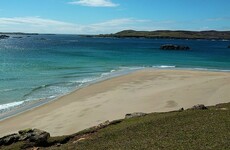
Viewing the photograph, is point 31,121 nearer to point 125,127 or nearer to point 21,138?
point 21,138

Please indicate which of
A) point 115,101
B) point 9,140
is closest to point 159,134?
point 9,140

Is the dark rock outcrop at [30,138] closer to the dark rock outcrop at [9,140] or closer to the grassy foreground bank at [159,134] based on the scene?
the dark rock outcrop at [9,140]

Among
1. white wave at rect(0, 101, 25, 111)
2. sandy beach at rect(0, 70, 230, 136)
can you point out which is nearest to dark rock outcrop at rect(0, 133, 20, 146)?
sandy beach at rect(0, 70, 230, 136)

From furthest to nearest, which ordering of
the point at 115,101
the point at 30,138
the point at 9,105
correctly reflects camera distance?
the point at 115,101
the point at 9,105
the point at 30,138

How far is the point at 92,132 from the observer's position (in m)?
19.5

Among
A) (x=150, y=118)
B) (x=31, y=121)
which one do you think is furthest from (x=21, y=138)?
(x=31, y=121)

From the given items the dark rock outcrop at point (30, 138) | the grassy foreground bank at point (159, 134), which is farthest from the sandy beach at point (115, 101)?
the grassy foreground bank at point (159, 134)

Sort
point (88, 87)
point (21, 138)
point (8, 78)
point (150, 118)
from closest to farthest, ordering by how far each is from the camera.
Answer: point (21, 138) < point (150, 118) < point (88, 87) < point (8, 78)

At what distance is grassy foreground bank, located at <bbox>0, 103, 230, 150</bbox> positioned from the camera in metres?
15.5

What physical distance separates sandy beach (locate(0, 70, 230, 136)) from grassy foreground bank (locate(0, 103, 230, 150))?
6.23 m

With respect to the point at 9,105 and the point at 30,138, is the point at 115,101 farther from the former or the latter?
the point at 30,138

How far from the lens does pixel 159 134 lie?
17141mm

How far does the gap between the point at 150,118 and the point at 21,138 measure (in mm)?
7733

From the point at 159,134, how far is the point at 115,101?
17.8 meters
